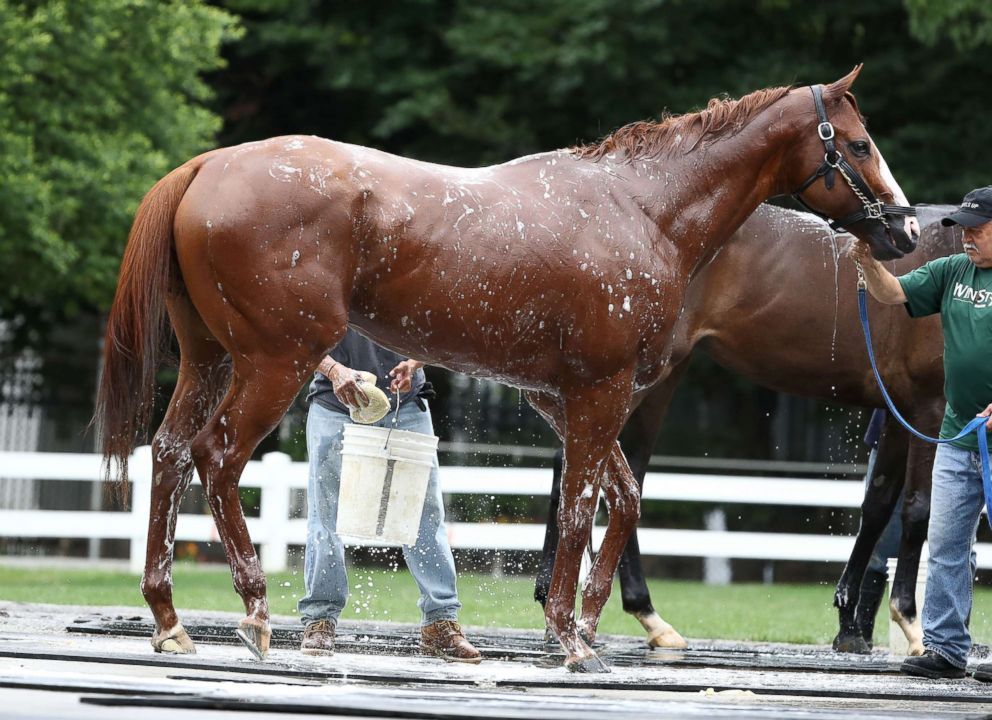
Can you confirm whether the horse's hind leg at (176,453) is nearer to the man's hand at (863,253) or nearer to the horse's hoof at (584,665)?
the horse's hoof at (584,665)

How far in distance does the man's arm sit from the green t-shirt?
0.11m

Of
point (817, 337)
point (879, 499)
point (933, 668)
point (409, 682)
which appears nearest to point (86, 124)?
point (817, 337)

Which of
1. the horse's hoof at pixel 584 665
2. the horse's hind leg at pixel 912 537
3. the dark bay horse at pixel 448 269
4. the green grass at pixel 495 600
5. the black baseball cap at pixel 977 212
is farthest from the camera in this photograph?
the green grass at pixel 495 600

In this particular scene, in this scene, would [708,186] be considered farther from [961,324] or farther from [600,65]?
[600,65]

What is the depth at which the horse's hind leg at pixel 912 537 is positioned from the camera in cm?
775

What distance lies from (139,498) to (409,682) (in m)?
8.05

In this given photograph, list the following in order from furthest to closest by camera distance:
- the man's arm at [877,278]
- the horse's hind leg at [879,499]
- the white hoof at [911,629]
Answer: the horse's hind leg at [879,499], the white hoof at [911,629], the man's arm at [877,278]

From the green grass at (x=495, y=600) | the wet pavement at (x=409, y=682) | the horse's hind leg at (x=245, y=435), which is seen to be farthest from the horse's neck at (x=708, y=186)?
the green grass at (x=495, y=600)

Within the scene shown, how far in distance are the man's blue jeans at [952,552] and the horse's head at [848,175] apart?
1.00m

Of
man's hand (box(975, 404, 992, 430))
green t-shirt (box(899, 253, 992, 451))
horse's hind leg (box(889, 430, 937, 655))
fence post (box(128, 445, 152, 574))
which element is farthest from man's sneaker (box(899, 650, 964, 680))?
fence post (box(128, 445, 152, 574))

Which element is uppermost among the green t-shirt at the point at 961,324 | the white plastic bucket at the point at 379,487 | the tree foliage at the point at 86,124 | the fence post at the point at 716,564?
the tree foliage at the point at 86,124

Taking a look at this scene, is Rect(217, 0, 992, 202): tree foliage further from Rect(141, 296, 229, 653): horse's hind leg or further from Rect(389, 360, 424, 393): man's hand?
Rect(141, 296, 229, 653): horse's hind leg

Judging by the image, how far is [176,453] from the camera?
20.1ft

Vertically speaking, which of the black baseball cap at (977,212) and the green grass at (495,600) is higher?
the black baseball cap at (977,212)
